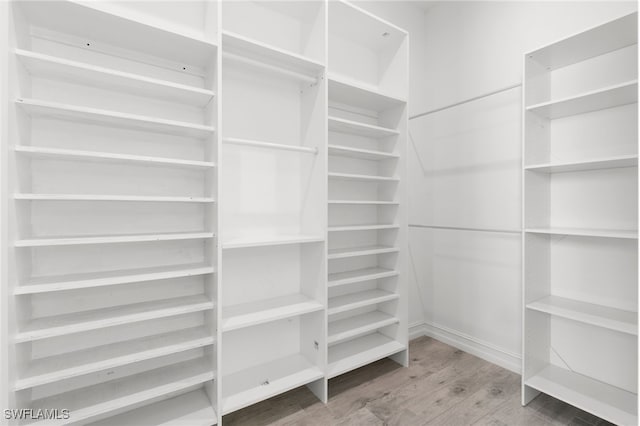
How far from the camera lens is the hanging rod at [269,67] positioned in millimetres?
1765

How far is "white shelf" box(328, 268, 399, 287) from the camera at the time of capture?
2.05 m

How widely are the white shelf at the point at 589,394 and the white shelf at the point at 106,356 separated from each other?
1922mm

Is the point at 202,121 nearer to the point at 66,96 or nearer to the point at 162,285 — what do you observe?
the point at 66,96

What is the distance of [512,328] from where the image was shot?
2.30 metres

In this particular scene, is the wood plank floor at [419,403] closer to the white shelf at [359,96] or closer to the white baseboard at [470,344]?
the white baseboard at [470,344]

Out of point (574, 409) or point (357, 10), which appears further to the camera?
point (357, 10)

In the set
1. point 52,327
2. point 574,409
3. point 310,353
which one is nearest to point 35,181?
point 52,327

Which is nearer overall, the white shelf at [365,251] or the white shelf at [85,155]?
the white shelf at [85,155]

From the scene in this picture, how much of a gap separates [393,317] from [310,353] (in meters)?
0.70

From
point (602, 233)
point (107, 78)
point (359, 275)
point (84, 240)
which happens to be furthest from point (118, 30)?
point (602, 233)

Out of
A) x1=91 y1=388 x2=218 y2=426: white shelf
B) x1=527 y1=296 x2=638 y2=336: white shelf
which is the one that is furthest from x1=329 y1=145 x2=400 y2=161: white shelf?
x1=91 y1=388 x2=218 y2=426: white shelf

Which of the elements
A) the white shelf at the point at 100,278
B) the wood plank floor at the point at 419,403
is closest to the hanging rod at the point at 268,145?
the white shelf at the point at 100,278

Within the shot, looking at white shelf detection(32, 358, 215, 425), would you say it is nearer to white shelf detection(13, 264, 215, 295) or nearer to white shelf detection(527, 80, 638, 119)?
white shelf detection(13, 264, 215, 295)

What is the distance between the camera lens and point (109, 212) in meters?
1.57
